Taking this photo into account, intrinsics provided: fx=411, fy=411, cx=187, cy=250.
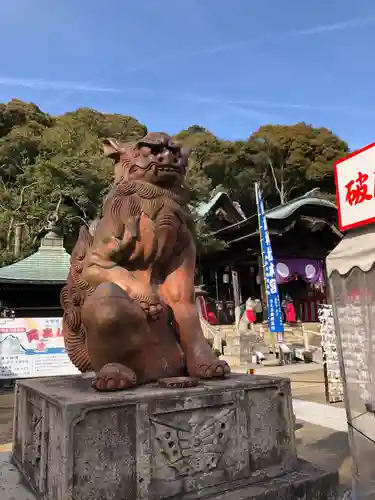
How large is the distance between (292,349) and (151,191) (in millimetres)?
10186

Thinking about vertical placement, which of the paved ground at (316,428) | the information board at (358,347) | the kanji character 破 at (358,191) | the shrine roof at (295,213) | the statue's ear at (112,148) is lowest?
the paved ground at (316,428)

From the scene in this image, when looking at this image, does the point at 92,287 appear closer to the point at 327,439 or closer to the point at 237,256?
the point at 327,439

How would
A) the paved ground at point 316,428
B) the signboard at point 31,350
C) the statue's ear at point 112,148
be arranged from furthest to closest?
the signboard at point 31,350
the paved ground at point 316,428
the statue's ear at point 112,148

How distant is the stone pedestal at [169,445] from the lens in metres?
2.01

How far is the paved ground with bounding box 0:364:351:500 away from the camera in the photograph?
3.99 metres

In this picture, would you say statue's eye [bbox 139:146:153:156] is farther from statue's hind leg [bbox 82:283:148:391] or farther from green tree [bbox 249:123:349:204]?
green tree [bbox 249:123:349:204]

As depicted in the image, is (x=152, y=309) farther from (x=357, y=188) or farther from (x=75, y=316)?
(x=357, y=188)

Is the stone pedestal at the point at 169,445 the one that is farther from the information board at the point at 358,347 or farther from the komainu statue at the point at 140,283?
the information board at the point at 358,347

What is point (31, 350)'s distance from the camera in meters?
8.22

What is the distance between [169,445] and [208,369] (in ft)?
1.99

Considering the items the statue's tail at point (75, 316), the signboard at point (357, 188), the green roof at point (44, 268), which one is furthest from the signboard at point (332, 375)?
the green roof at point (44, 268)

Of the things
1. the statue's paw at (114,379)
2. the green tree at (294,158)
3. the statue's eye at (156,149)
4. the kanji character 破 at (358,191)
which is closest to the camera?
the statue's paw at (114,379)

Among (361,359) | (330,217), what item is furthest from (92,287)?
(330,217)

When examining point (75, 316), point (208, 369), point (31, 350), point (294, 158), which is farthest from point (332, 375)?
point (294, 158)
